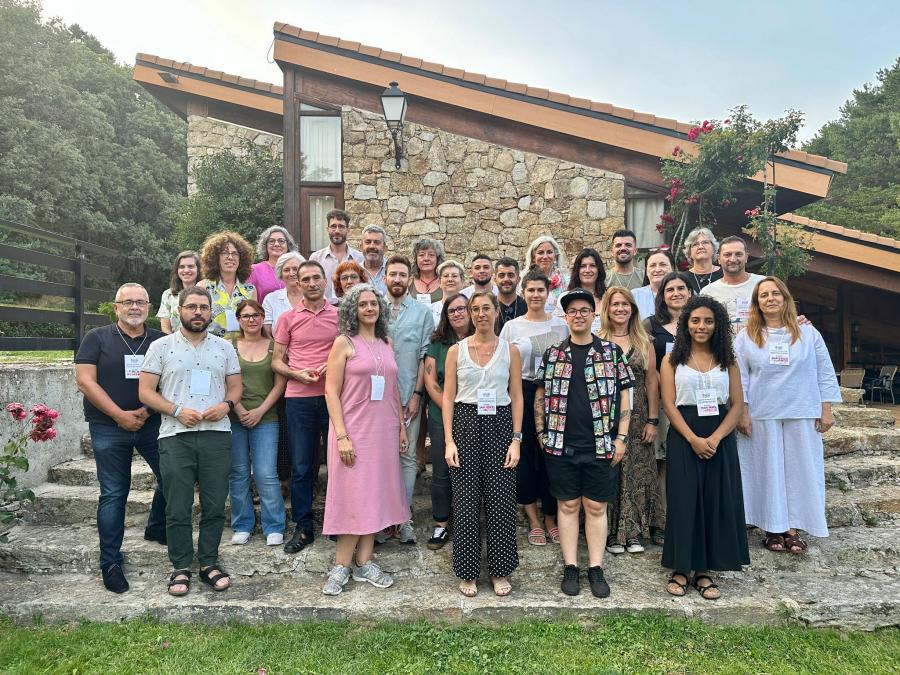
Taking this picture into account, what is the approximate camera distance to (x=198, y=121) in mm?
11766

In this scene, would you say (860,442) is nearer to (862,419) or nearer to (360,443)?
(862,419)

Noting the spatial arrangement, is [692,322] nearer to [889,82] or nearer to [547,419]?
[547,419]

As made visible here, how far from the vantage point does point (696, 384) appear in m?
3.35

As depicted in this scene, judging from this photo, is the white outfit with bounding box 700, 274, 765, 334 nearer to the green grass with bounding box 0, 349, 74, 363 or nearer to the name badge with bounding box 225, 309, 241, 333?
the name badge with bounding box 225, 309, 241, 333

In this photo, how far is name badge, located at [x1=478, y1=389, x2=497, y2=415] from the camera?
3246 millimetres

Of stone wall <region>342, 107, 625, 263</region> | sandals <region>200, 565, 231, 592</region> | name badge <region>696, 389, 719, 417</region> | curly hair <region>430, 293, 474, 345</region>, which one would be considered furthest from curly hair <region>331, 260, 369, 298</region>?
stone wall <region>342, 107, 625, 263</region>

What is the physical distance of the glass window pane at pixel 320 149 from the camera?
27.0ft

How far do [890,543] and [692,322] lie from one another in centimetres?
229

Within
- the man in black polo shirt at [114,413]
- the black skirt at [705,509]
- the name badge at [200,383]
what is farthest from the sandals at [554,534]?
the man in black polo shirt at [114,413]

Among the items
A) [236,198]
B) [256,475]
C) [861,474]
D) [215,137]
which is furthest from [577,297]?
[215,137]

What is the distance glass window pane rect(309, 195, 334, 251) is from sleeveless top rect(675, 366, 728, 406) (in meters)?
6.20

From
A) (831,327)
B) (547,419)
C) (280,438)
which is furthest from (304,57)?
(831,327)

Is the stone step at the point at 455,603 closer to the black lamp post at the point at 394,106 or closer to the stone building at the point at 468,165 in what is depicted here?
the stone building at the point at 468,165

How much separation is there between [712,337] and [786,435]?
0.96 metres
